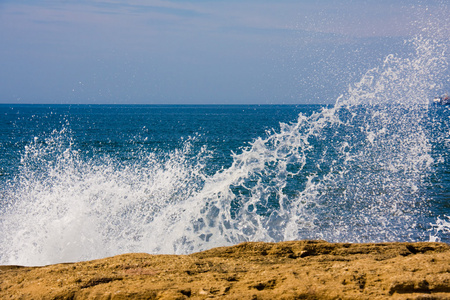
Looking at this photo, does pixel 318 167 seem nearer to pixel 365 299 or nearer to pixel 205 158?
pixel 205 158

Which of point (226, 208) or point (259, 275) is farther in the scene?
point (226, 208)

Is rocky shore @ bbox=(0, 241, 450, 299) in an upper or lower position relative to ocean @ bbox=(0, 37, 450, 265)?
upper

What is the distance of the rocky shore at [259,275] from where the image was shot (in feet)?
10.4

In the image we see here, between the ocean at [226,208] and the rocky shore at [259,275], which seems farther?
the ocean at [226,208]

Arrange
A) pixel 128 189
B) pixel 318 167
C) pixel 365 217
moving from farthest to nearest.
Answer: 1. pixel 318 167
2. pixel 128 189
3. pixel 365 217

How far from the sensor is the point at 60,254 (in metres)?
8.36

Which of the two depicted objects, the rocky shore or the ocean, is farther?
the ocean

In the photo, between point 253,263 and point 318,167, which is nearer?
point 253,263

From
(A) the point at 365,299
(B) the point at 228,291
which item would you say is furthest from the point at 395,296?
(B) the point at 228,291

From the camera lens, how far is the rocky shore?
3176mm

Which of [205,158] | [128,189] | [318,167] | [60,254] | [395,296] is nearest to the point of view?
[395,296]

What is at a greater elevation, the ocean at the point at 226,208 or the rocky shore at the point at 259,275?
the rocky shore at the point at 259,275

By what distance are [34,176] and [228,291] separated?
17.8 metres

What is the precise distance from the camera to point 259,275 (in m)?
3.62
